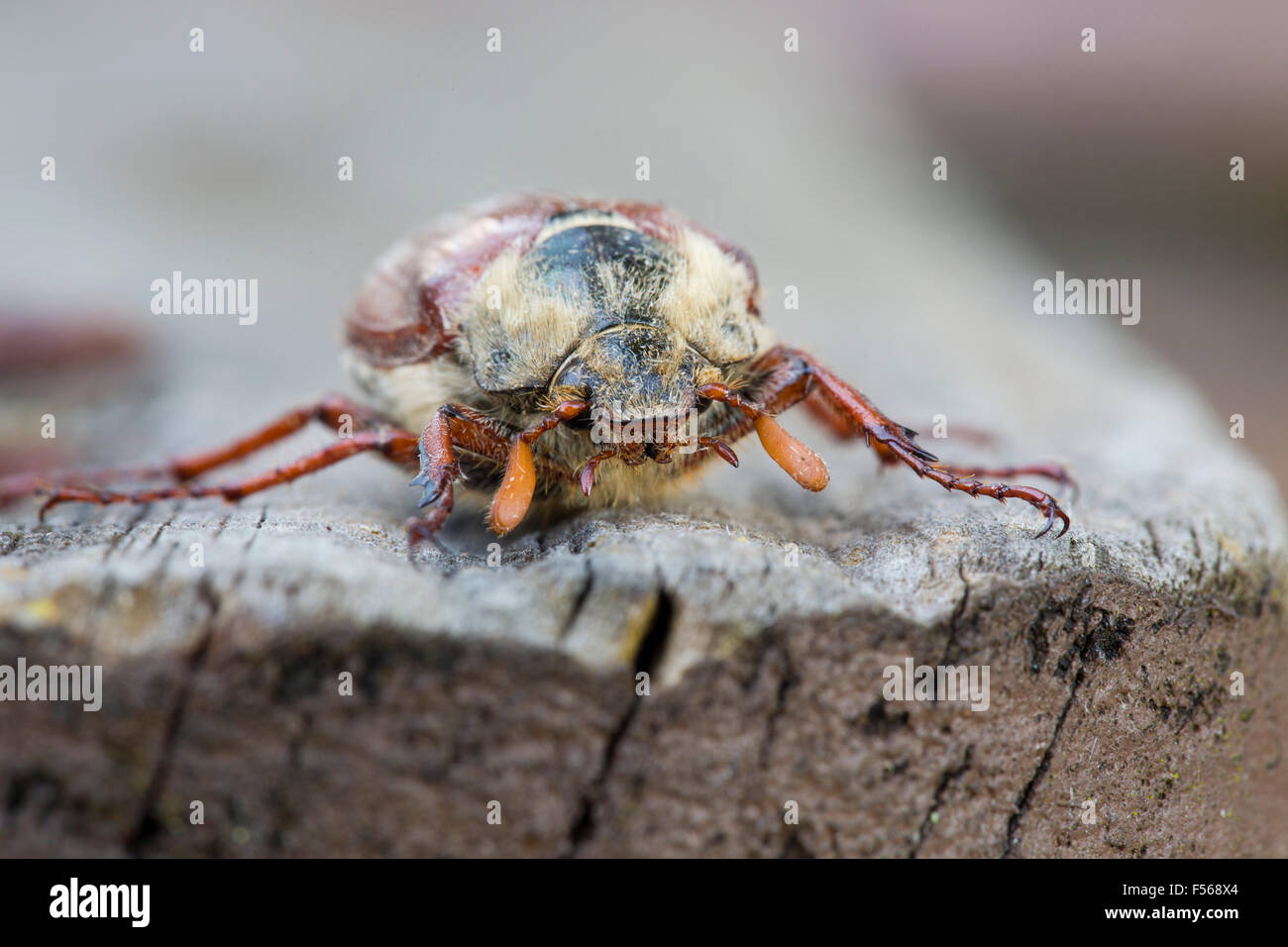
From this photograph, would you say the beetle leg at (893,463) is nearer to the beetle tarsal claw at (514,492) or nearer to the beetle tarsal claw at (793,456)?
the beetle tarsal claw at (793,456)

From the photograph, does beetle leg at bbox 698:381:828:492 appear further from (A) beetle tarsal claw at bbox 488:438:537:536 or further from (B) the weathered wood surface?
(A) beetle tarsal claw at bbox 488:438:537:536

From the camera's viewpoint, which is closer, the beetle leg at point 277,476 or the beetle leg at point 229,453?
the beetle leg at point 277,476

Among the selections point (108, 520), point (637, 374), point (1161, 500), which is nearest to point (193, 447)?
point (108, 520)

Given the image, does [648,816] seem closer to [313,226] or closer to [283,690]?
[283,690]

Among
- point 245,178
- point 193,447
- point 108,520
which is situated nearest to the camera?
point 108,520

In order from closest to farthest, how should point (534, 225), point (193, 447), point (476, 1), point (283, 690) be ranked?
point (283, 690) < point (534, 225) < point (193, 447) < point (476, 1)

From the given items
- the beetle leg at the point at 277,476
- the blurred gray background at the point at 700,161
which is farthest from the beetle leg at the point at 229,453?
the blurred gray background at the point at 700,161

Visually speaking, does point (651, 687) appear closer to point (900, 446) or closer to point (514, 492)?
point (514, 492)
